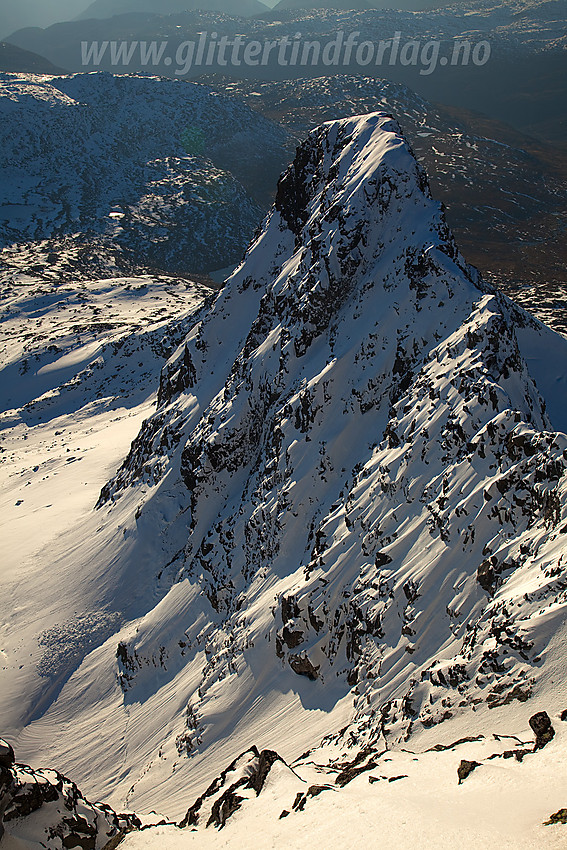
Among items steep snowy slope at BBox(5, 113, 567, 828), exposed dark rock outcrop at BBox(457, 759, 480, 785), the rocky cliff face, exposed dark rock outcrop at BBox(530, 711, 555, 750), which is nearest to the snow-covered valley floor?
steep snowy slope at BBox(5, 113, 567, 828)

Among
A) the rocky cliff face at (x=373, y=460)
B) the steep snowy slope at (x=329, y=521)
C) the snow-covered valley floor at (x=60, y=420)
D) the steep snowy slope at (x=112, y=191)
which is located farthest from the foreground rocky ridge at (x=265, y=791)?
the steep snowy slope at (x=112, y=191)

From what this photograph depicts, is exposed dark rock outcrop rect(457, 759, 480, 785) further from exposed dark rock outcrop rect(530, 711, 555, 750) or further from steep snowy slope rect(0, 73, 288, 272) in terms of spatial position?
steep snowy slope rect(0, 73, 288, 272)

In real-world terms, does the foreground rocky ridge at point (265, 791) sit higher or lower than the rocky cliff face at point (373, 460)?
lower

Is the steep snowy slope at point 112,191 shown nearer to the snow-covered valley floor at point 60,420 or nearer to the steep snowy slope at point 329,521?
the snow-covered valley floor at point 60,420

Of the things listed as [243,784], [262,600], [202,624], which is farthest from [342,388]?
[243,784]

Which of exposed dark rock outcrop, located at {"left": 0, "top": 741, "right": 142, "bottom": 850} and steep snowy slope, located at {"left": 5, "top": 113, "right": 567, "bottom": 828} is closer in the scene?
exposed dark rock outcrop, located at {"left": 0, "top": 741, "right": 142, "bottom": 850}

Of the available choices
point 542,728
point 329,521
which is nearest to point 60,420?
point 329,521

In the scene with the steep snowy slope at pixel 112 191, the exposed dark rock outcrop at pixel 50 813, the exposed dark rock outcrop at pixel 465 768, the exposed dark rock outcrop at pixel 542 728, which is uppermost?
the steep snowy slope at pixel 112 191

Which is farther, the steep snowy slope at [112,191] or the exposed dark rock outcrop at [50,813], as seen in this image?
the steep snowy slope at [112,191]
